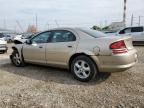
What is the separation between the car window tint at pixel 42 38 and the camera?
619 centimetres

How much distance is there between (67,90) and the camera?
463cm

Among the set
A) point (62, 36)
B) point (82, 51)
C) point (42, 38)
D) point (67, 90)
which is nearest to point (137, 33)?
point (42, 38)

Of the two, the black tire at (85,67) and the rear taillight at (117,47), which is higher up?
the rear taillight at (117,47)

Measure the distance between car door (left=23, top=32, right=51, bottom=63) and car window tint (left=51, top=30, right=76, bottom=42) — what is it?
0.30 metres

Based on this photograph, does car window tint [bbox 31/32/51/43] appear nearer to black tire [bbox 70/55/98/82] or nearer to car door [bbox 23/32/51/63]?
car door [bbox 23/32/51/63]

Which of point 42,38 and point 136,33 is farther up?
point 42,38

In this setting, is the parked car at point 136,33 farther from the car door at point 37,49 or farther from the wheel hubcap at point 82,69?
the wheel hubcap at point 82,69

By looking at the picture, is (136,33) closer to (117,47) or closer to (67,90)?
(117,47)

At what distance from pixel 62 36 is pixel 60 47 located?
366 millimetres

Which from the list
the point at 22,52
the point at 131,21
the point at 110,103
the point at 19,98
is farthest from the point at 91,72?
the point at 131,21

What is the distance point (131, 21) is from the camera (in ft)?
106

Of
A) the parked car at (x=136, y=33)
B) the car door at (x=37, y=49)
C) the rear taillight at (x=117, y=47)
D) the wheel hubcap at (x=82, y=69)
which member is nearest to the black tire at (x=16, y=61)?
the car door at (x=37, y=49)

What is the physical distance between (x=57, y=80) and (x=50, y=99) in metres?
1.35

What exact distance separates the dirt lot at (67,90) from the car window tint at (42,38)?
3.34ft
